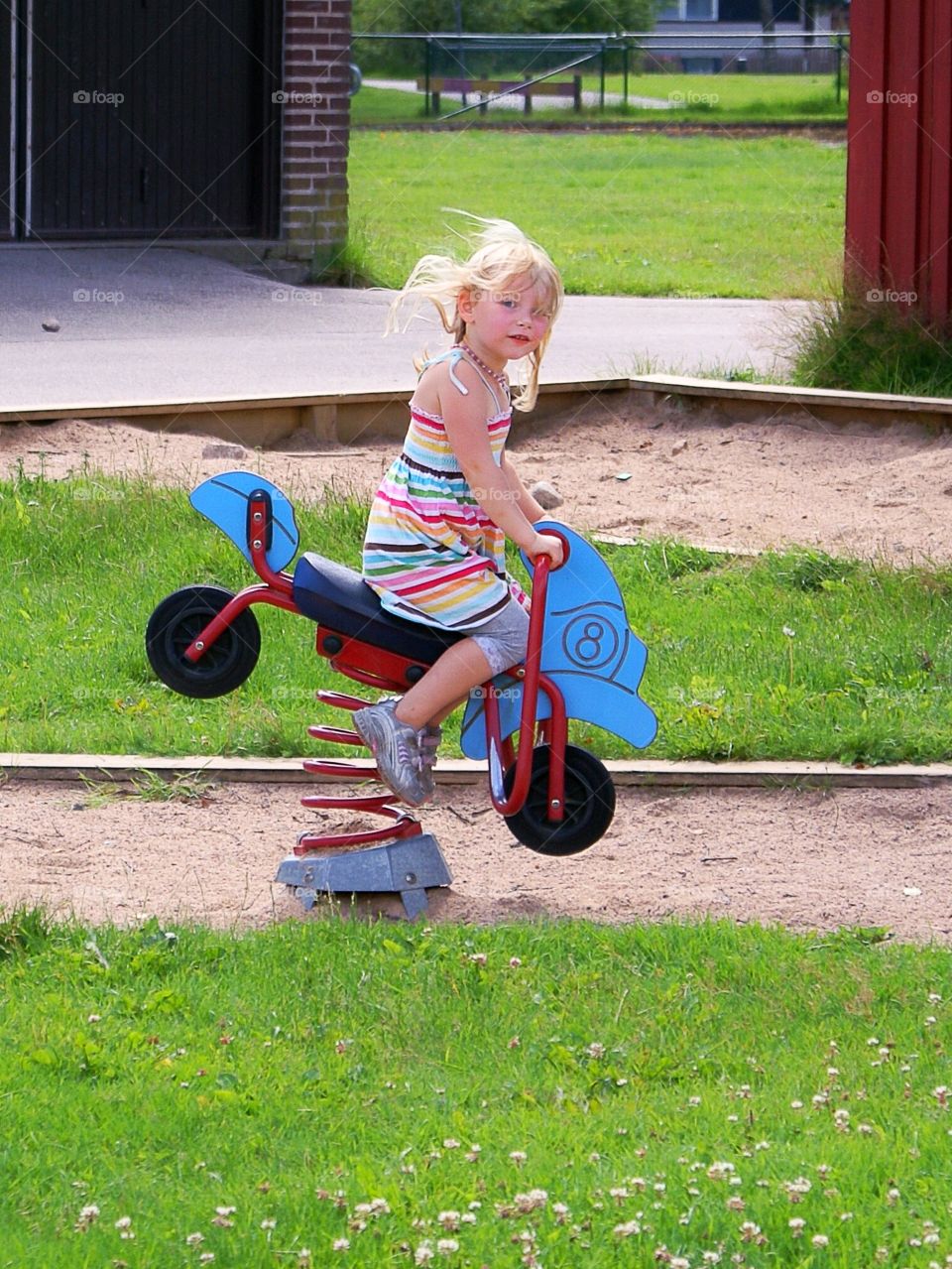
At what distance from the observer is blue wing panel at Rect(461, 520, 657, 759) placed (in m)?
4.30

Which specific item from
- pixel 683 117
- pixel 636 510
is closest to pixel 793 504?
pixel 636 510

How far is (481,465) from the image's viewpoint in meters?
4.12

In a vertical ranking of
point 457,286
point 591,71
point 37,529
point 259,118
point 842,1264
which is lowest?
point 842,1264

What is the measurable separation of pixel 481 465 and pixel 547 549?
23 centimetres

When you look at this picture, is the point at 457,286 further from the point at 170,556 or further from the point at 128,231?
the point at 128,231

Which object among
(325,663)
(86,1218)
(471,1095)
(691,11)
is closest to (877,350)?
(325,663)

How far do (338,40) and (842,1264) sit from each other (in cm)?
1264

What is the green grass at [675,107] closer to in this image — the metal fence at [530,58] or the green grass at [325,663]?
the metal fence at [530,58]


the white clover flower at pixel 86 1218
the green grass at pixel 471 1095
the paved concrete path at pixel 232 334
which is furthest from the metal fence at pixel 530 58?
the white clover flower at pixel 86 1218

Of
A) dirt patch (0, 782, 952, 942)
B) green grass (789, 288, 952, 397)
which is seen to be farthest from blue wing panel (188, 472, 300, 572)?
green grass (789, 288, 952, 397)

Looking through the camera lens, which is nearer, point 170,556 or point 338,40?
point 170,556

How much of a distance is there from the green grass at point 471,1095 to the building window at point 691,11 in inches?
2203

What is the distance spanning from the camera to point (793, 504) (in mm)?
8242

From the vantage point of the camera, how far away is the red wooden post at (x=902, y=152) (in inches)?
381
